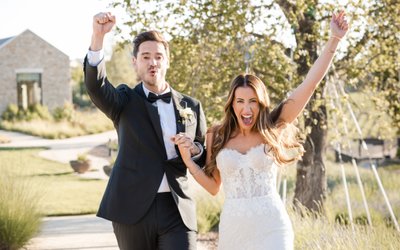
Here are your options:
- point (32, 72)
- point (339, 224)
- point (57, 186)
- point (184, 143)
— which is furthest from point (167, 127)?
point (32, 72)

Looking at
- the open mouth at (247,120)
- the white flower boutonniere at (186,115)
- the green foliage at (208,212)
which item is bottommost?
the green foliage at (208,212)

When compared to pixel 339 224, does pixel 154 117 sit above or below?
above

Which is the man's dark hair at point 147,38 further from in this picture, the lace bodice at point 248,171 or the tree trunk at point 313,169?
the tree trunk at point 313,169

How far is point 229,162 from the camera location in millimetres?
3740

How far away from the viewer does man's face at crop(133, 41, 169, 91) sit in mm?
3654

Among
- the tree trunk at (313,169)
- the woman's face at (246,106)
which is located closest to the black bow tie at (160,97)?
the woman's face at (246,106)

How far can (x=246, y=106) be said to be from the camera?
377 cm

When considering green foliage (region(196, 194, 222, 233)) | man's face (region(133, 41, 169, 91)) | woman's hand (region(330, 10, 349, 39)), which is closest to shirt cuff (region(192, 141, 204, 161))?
man's face (region(133, 41, 169, 91))

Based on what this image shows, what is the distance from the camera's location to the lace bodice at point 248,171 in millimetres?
3730

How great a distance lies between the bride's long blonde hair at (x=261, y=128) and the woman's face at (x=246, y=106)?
0.07 feet

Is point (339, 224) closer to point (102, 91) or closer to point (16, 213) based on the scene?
point (16, 213)

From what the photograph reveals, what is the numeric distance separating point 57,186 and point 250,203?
1266 centimetres

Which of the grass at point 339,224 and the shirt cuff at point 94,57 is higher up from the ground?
the shirt cuff at point 94,57

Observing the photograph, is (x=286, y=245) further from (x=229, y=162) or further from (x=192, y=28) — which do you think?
(x=192, y=28)
